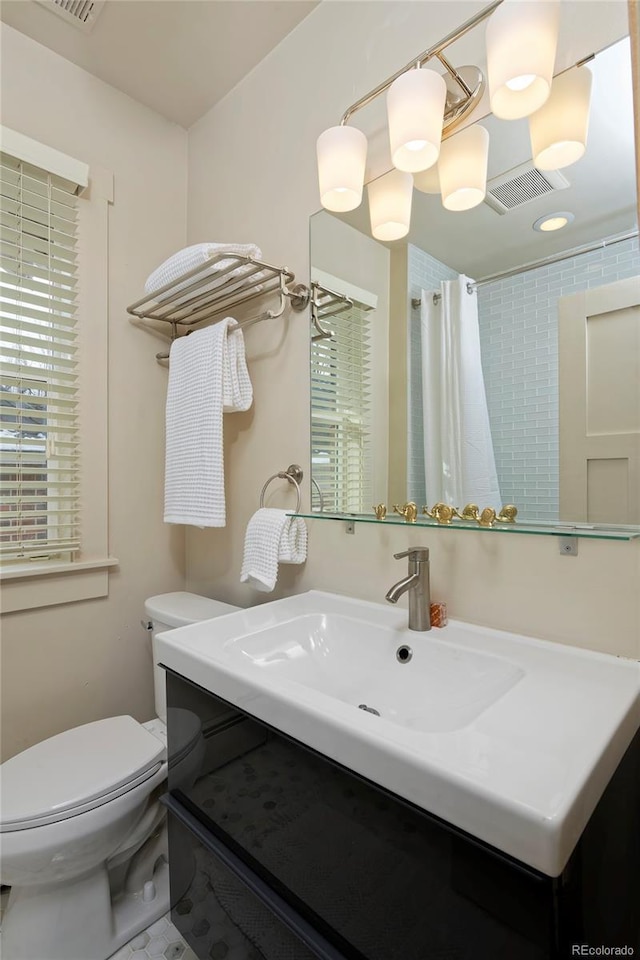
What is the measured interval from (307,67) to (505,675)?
161 centimetres

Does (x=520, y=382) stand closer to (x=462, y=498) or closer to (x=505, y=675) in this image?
(x=462, y=498)

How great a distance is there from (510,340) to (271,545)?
748mm

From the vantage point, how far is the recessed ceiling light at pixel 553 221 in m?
0.83

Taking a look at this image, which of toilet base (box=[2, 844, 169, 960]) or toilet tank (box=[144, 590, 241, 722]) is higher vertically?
toilet tank (box=[144, 590, 241, 722])

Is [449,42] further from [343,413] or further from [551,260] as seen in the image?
[343,413]

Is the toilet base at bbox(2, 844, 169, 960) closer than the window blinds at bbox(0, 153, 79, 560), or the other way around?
the toilet base at bbox(2, 844, 169, 960)

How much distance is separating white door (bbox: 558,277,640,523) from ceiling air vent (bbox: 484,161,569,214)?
0.71 feet

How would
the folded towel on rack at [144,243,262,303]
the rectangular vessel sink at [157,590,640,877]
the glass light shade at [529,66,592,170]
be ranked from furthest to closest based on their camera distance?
1. the folded towel on rack at [144,243,262,303]
2. the glass light shade at [529,66,592,170]
3. the rectangular vessel sink at [157,590,640,877]

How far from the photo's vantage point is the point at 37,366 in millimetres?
1406

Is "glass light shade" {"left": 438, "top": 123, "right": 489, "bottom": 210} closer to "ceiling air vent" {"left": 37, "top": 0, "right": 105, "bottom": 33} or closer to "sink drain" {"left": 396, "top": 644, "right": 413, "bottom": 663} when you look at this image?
"sink drain" {"left": 396, "top": 644, "right": 413, "bottom": 663}

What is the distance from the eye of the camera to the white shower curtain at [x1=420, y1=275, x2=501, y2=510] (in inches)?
36.7

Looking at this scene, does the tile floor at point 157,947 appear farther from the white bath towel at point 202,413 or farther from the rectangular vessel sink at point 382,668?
the white bath towel at point 202,413

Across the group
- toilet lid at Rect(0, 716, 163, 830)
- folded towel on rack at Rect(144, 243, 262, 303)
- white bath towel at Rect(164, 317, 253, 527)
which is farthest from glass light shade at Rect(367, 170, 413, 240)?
toilet lid at Rect(0, 716, 163, 830)

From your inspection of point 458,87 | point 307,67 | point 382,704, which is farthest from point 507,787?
point 307,67
